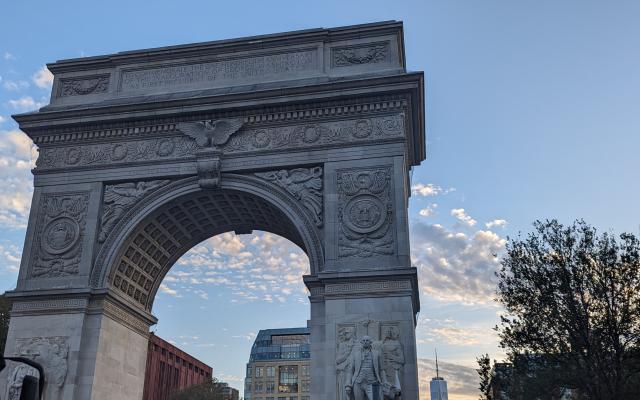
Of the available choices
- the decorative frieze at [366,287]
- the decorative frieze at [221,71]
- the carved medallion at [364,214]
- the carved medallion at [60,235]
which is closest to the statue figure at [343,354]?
the decorative frieze at [366,287]

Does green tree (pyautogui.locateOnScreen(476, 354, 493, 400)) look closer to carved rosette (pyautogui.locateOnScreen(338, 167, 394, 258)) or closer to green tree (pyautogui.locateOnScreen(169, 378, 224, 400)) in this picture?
carved rosette (pyautogui.locateOnScreen(338, 167, 394, 258))

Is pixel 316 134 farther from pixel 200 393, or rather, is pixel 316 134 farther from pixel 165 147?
pixel 200 393

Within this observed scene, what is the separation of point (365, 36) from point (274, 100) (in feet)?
15.7

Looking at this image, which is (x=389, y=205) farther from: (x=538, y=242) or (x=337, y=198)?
(x=538, y=242)

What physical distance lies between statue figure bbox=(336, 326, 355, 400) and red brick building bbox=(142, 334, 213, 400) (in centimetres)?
4070

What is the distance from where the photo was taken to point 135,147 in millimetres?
25266

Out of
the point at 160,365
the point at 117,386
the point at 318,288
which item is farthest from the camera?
the point at 160,365

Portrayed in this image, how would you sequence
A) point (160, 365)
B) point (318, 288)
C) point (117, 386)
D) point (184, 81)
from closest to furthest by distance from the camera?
point (318, 288) < point (117, 386) < point (184, 81) < point (160, 365)

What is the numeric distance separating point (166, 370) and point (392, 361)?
53062mm

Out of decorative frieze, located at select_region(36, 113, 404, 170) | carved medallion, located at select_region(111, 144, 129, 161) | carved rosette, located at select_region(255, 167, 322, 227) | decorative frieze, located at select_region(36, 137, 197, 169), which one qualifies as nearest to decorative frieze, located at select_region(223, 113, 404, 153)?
decorative frieze, located at select_region(36, 113, 404, 170)

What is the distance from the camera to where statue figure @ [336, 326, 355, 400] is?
19.8m

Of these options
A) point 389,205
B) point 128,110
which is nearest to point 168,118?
point 128,110

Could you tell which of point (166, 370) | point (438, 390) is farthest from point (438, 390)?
point (166, 370)

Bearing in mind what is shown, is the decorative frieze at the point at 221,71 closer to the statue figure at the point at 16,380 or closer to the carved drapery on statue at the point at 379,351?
the carved drapery on statue at the point at 379,351
